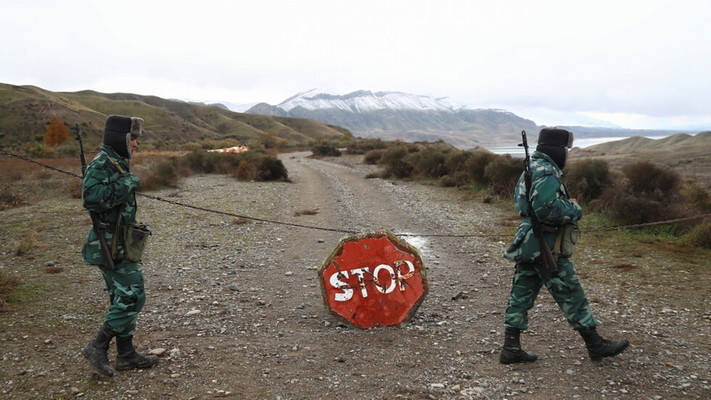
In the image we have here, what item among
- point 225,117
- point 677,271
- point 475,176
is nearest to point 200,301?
point 677,271

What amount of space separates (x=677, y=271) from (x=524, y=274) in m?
4.41

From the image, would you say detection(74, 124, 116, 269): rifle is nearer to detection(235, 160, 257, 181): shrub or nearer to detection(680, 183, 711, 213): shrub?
detection(680, 183, 711, 213): shrub

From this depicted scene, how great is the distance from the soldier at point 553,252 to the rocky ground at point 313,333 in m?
0.19

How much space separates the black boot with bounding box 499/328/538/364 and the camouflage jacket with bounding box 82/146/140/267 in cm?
364

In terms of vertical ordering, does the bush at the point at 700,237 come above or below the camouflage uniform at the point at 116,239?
below

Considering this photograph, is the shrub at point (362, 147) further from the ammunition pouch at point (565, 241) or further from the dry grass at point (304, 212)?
the ammunition pouch at point (565, 241)

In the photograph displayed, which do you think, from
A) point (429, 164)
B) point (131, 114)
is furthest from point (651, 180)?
point (131, 114)

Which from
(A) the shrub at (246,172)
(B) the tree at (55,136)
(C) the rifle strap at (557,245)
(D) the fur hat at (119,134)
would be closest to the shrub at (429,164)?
(A) the shrub at (246,172)

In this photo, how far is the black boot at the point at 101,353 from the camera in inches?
158

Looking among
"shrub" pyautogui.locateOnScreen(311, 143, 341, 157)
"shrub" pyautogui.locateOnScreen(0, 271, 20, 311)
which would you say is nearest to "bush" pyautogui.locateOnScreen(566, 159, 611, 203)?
"shrub" pyautogui.locateOnScreen(0, 271, 20, 311)

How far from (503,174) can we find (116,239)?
14631mm

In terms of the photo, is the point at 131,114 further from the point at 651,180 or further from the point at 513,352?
the point at 513,352

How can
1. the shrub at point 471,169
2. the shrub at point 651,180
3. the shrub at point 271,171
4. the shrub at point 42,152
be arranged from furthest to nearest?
the shrub at point 42,152, the shrub at point 271,171, the shrub at point 471,169, the shrub at point 651,180

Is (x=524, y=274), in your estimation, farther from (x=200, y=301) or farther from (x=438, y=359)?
(x=200, y=301)
